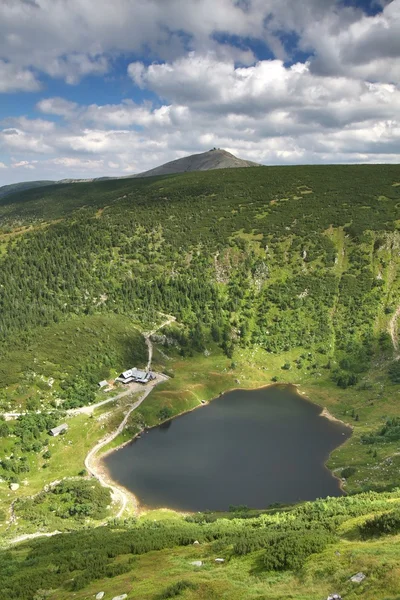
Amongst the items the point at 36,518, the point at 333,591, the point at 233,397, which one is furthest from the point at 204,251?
the point at 333,591

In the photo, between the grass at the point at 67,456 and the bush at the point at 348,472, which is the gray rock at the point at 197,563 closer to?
the grass at the point at 67,456

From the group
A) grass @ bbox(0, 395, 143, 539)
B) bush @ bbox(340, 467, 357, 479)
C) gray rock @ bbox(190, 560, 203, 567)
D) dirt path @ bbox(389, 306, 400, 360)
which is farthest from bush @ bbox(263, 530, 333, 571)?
dirt path @ bbox(389, 306, 400, 360)

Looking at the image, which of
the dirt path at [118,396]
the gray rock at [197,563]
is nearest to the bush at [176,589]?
the gray rock at [197,563]

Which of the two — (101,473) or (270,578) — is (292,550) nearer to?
(270,578)

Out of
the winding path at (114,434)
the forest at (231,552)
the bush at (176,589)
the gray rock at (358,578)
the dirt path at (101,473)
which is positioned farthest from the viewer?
the dirt path at (101,473)

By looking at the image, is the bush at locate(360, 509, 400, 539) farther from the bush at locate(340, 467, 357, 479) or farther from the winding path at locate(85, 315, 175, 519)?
the bush at locate(340, 467, 357, 479)

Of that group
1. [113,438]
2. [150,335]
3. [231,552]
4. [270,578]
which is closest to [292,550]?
[270,578]

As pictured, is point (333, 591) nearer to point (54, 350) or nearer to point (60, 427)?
point (60, 427)
